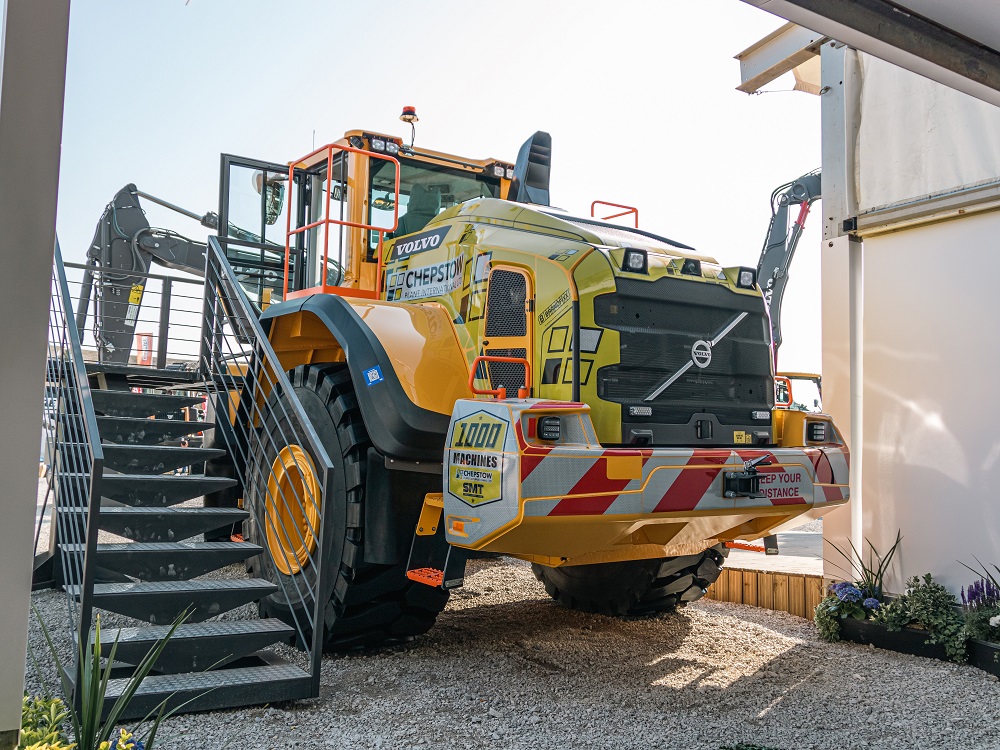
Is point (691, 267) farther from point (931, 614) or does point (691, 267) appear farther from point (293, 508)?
point (293, 508)

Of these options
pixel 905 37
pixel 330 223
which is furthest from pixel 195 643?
pixel 905 37

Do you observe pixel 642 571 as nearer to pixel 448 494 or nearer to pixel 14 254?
pixel 448 494

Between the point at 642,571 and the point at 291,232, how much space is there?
334 centimetres

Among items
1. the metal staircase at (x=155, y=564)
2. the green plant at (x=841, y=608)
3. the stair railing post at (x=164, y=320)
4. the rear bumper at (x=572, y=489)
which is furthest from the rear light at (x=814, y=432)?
the stair railing post at (x=164, y=320)

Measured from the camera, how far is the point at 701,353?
500 centimetres

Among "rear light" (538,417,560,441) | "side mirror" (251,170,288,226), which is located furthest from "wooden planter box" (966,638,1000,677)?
"side mirror" (251,170,288,226)

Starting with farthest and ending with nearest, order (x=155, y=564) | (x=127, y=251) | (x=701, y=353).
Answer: (x=127, y=251) < (x=701, y=353) < (x=155, y=564)

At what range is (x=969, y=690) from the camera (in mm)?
4988

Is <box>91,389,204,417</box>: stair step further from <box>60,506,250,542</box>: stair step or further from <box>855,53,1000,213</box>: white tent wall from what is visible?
<box>855,53,1000,213</box>: white tent wall

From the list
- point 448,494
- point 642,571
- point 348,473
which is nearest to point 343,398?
point 348,473

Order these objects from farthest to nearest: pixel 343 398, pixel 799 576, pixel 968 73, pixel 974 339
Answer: pixel 799 576 < pixel 974 339 < pixel 343 398 < pixel 968 73

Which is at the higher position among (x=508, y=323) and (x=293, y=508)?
(x=508, y=323)

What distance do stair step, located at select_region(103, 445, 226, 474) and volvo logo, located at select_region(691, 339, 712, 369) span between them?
2.87 metres

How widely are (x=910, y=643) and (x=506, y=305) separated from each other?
347cm
